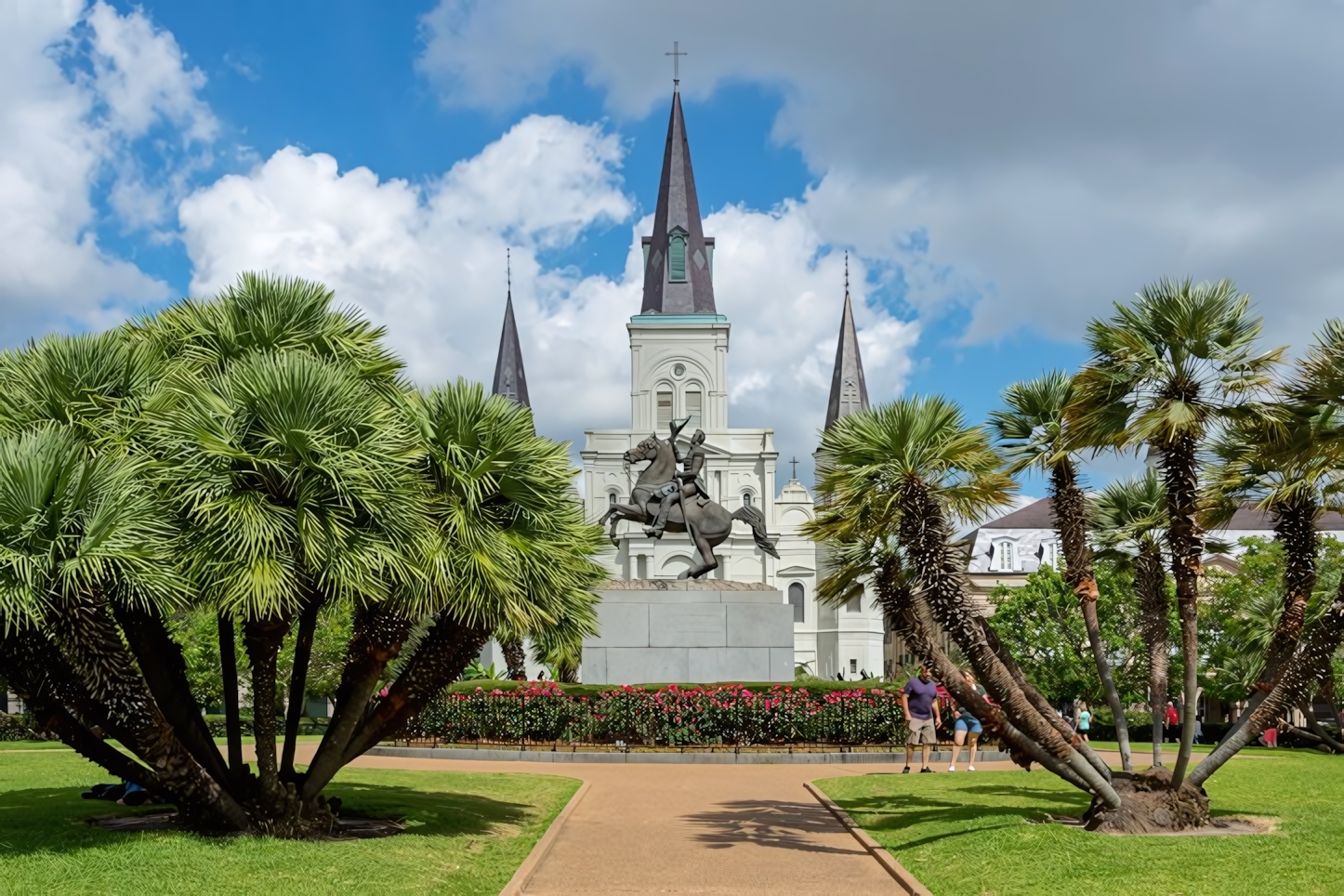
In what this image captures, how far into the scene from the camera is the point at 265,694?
12516mm

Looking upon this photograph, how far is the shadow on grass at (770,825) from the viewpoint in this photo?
13.3 m

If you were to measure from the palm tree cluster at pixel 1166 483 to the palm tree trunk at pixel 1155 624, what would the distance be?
1.13 m

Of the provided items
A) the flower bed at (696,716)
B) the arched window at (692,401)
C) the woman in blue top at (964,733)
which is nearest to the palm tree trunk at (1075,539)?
the woman in blue top at (964,733)

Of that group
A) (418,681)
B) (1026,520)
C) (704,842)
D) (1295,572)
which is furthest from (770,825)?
(1026,520)

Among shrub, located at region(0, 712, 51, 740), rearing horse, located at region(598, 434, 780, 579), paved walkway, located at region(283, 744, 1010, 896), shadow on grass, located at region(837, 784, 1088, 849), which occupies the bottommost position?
paved walkway, located at region(283, 744, 1010, 896)

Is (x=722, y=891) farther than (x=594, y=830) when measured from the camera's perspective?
No

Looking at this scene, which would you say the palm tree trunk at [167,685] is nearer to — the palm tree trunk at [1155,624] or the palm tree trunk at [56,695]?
the palm tree trunk at [56,695]

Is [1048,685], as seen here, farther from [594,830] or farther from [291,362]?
[291,362]

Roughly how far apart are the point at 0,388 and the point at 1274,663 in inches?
514

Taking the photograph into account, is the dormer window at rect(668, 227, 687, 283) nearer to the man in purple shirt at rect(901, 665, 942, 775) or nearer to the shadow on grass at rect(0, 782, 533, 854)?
the man in purple shirt at rect(901, 665, 942, 775)

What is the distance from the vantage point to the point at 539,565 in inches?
503

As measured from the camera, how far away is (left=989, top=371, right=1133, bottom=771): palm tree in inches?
587

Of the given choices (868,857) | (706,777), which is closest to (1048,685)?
(706,777)

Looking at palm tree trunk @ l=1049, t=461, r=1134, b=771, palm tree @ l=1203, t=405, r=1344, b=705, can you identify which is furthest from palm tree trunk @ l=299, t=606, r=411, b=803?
palm tree @ l=1203, t=405, r=1344, b=705
